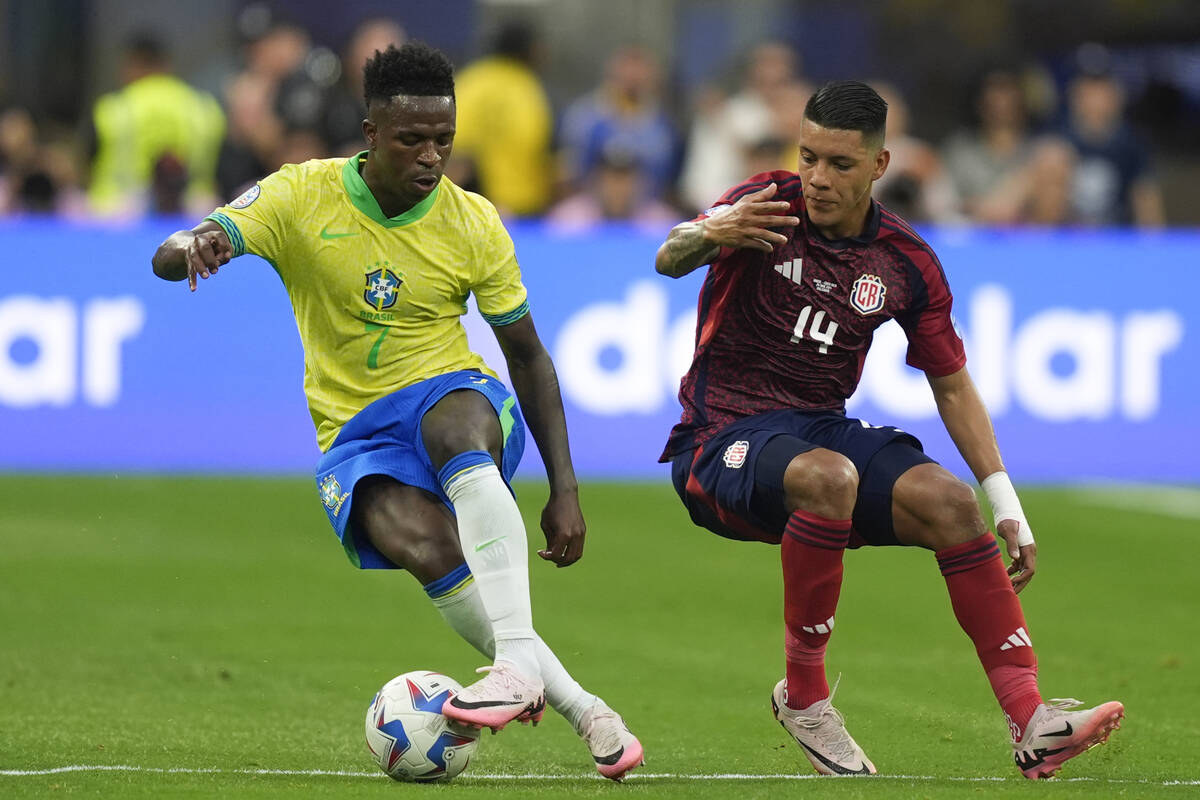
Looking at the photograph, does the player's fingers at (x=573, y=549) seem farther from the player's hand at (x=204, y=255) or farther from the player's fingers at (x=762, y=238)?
the player's hand at (x=204, y=255)

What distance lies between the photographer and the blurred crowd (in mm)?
14094

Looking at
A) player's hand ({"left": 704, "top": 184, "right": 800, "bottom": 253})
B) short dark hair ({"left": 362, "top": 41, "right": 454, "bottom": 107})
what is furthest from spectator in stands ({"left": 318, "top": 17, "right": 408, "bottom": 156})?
player's hand ({"left": 704, "top": 184, "right": 800, "bottom": 253})

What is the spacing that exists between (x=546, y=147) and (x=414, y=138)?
9.39 meters

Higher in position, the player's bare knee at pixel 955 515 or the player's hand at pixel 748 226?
the player's hand at pixel 748 226

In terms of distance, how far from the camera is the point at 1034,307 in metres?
13.5

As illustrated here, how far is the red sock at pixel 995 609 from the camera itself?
226 inches

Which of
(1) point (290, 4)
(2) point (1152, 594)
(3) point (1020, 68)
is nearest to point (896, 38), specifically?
(3) point (1020, 68)

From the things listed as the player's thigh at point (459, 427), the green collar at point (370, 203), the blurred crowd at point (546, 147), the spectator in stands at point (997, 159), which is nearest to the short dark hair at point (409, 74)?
the green collar at point (370, 203)

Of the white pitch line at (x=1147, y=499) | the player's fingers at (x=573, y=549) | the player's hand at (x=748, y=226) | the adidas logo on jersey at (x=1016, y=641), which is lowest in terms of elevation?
the white pitch line at (x=1147, y=499)

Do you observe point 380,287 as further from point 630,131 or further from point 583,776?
point 630,131

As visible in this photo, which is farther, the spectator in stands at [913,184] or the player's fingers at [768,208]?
the spectator in stands at [913,184]

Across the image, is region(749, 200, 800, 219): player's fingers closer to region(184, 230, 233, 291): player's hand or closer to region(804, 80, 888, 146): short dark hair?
region(804, 80, 888, 146): short dark hair

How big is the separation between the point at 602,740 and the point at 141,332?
7.83 m

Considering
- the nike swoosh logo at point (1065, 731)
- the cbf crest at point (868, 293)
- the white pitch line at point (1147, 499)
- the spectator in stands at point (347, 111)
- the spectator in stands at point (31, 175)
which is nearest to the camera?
the nike swoosh logo at point (1065, 731)
